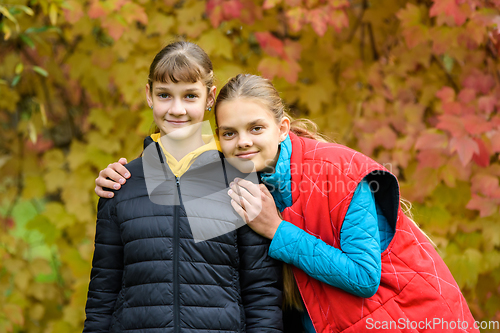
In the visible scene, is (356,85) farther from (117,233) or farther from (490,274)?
(117,233)

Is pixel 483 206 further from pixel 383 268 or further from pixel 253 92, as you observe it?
pixel 253 92

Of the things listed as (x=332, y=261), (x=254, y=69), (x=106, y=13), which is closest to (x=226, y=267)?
(x=332, y=261)

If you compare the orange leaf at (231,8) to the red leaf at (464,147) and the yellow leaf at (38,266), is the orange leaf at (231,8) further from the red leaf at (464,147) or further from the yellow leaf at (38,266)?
the yellow leaf at (38,266)

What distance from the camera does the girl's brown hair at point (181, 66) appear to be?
1601 mm

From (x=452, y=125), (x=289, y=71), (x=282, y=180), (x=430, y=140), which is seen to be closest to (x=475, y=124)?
(x=452, y=125)

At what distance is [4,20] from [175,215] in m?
1.89

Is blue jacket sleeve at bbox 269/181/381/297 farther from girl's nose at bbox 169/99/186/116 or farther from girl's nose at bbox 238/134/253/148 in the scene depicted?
girl's nose at bbox 169/99/186/116

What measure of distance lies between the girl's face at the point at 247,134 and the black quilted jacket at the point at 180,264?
0.08 m

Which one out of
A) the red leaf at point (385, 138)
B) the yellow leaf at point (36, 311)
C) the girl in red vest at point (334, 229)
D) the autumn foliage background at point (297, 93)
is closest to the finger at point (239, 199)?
the girl in red vest at point (334, 229)

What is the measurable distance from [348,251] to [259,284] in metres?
0.35

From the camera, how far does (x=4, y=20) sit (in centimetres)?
252

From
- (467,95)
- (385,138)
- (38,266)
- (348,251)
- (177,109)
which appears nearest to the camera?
(348,251)

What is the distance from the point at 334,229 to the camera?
154 centimetres

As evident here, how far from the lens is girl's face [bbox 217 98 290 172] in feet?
5.24
